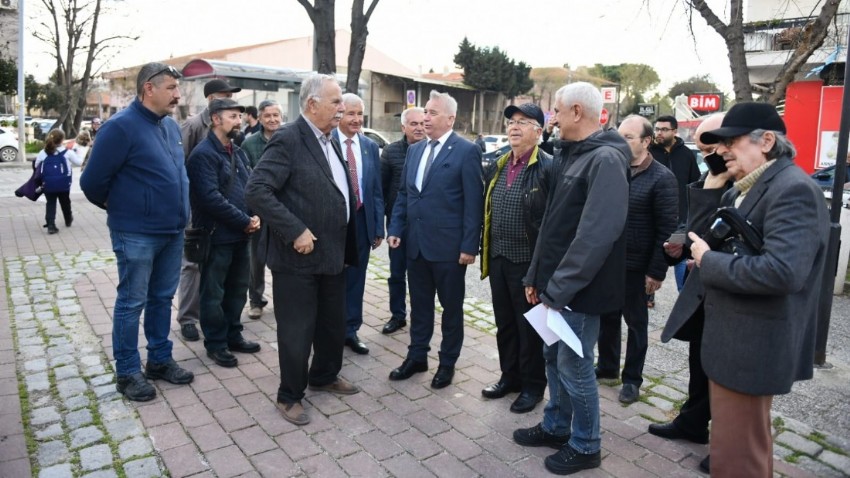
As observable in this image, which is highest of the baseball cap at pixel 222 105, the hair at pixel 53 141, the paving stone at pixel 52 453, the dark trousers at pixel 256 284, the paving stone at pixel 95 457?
the baseball cap at pixel 222 105

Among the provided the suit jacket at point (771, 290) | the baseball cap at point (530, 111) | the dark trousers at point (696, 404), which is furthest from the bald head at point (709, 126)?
the dark trousers at point (696, 404)

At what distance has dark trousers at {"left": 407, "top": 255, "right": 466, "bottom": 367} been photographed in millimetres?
4555

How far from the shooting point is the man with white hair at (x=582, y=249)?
310 cm

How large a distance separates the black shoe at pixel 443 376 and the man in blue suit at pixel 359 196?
88 cm

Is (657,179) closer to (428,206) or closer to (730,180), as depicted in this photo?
(730,180)

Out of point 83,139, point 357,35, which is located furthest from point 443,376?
point 83,139

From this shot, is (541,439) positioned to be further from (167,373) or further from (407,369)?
(167,373)

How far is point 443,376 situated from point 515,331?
636 mm

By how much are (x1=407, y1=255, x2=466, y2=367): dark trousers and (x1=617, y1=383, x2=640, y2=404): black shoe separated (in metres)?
1.17

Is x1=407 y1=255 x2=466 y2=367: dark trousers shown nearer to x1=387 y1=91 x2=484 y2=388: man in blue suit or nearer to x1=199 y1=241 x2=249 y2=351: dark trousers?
x1=387 y1=91 x2=484 y2=388: man in blue suit

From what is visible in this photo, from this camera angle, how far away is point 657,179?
4.44 meters

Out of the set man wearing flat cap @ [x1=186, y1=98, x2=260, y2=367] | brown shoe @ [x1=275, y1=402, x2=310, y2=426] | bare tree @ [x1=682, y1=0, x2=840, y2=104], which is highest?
bare tree @ [x1=682, y1=0, x2=840, y2=104]

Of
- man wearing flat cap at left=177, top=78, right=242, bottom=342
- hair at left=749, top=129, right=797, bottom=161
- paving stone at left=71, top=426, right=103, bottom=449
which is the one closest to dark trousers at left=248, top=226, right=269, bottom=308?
man wearing flat cap at left=177, top=78, right=242, bottom=342

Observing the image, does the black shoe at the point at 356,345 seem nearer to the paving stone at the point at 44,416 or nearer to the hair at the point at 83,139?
the paving stone at the point at 44,416
